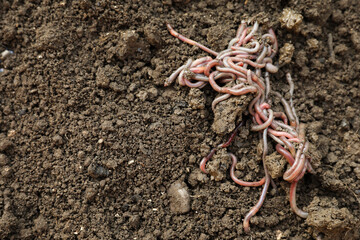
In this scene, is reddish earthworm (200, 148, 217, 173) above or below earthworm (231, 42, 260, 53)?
below

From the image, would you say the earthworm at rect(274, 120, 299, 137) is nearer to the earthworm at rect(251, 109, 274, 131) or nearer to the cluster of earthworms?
the cluster of earthworms

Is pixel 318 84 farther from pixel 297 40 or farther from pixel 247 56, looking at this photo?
pixel 247 56

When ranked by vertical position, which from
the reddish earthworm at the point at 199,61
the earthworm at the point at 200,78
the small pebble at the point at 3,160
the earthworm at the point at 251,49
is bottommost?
the small pebble at the point at 3,160

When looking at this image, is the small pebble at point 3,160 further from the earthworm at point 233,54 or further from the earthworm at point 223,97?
the earthworm at point 233,54

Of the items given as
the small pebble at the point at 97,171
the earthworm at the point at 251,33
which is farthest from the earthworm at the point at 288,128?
the small pebble at the point at 97,171

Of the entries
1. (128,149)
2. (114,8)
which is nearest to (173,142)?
(128,149)

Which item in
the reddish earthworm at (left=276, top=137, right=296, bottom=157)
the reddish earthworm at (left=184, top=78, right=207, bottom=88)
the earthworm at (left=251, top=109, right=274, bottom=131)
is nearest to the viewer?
the reddish earthworm at (left=276, top=137, right=296, bottom=157)

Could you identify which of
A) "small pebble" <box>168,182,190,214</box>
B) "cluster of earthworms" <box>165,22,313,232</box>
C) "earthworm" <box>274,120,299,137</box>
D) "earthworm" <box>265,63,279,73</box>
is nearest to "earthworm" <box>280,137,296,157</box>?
"cluster of earthworms" <box>165,22,313,232</box>
